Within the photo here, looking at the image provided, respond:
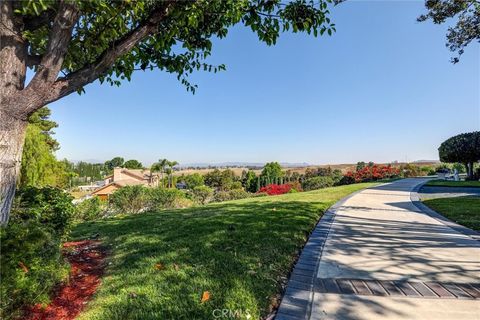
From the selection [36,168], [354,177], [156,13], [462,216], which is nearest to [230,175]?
[354,177]

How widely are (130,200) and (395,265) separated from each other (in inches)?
399

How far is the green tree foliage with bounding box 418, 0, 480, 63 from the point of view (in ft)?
20.4

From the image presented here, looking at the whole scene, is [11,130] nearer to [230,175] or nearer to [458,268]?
[458,268]

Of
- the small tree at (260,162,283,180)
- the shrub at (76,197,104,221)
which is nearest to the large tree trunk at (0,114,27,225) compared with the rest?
the shrub at (76,197,104,221)

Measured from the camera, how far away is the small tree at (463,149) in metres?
16.4

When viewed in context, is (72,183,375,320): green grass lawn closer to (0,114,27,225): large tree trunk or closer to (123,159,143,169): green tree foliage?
(0,114,27,225): large tree trunk

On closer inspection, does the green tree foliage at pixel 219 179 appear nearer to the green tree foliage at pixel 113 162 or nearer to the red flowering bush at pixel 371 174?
the red flowering bush at pixel 371 174

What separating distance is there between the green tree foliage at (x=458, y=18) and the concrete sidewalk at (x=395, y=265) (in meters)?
4.68

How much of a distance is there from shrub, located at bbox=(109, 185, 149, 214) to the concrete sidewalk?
8152 millimetres

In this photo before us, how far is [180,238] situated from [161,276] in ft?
5.14

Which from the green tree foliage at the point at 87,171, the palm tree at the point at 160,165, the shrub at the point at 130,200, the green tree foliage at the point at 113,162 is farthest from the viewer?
the green tree foliage at the point at 113,162

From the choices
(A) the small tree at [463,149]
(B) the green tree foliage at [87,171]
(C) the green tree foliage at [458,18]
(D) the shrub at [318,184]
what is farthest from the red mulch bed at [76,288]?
(B) the green tree foliage at [87,171]

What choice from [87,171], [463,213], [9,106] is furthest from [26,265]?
[87,171]

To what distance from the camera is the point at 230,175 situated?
43.5m
